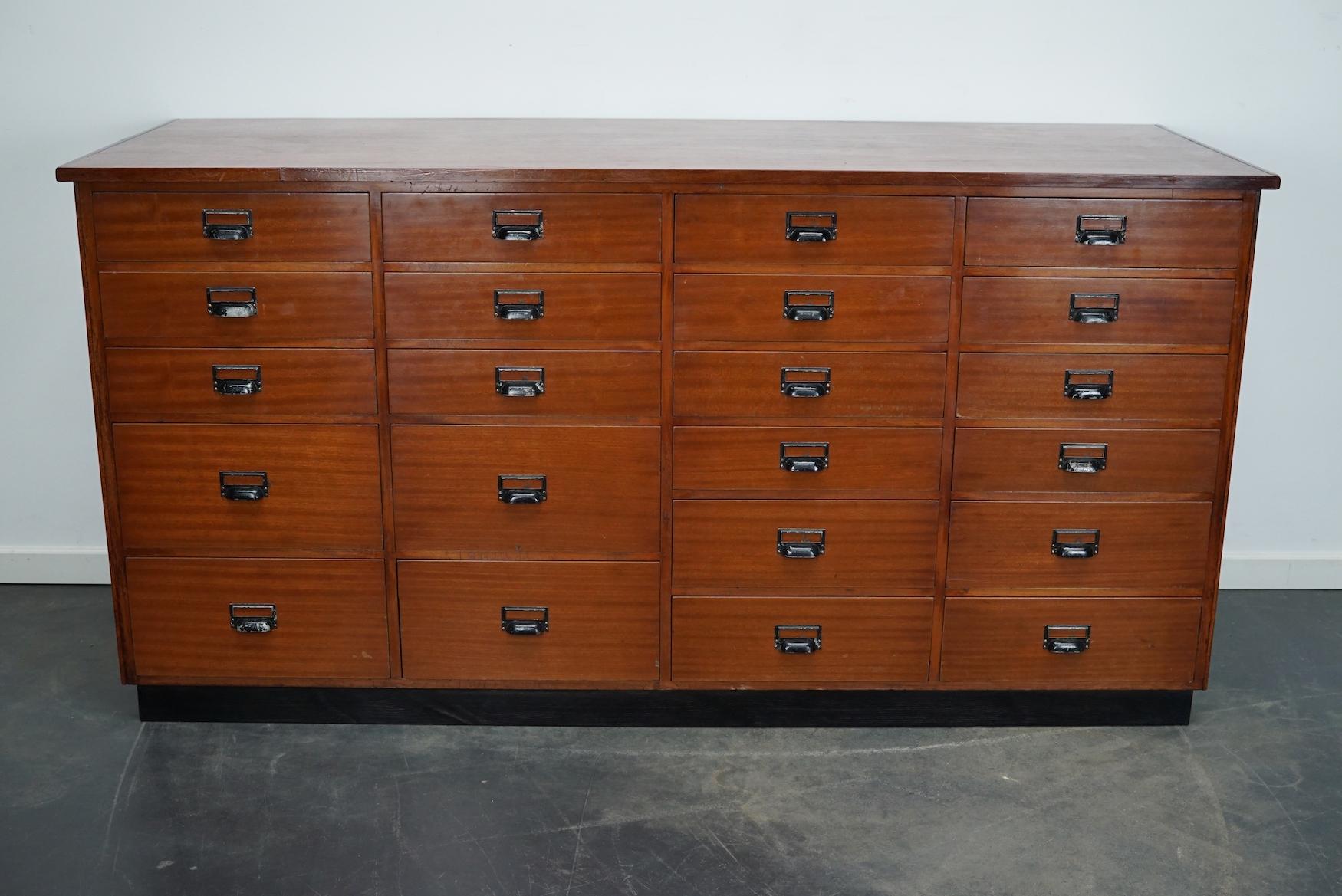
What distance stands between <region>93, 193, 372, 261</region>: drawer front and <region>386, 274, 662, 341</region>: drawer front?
0.46 feet

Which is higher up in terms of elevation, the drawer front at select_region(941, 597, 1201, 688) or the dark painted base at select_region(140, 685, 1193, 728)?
the drawer front at select_region(941, 597, 1201, 688)

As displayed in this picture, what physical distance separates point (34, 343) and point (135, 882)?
1.63 m

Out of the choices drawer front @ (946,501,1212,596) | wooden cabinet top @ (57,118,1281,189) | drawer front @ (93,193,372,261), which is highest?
wooden cabinet top @ (57,118,1281,189)

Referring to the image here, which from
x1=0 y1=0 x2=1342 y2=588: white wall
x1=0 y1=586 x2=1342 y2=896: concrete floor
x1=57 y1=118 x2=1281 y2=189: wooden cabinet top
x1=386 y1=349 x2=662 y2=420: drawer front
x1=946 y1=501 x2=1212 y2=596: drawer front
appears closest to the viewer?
x1=0 y1=586 x2=1342 y2=896: concrete floor

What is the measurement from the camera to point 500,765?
2.92 m

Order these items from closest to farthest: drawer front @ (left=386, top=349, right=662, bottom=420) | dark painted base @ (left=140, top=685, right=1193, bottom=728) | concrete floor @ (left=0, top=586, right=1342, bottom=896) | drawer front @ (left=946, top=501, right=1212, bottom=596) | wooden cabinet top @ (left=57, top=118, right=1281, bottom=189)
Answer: concrete floor @ (left=0, top=586, right=1342, bottom=896) < wooden cabinet top @ (left=57, top=118, right=1281, bottom=189) < drawer front @ (left=386, top=349, right=662, bottom=420) < drawer front @ (left=946, top=501, right=1212, bottom=596) < dark painted base @ (left=140, top=685, right=1193, bottom=728)

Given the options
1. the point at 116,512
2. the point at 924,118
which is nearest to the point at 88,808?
the point at 116,512

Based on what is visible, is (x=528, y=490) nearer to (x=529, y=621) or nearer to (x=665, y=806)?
(x=529, y=621)

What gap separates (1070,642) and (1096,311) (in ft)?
2.35

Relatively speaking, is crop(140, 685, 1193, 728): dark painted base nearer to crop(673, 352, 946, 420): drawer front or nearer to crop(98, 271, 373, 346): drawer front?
crop(673, 352, 946, 420): drawer front

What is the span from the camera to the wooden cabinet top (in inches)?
107

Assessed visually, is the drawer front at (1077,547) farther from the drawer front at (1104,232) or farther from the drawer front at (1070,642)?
the drawer front at (1104,232)

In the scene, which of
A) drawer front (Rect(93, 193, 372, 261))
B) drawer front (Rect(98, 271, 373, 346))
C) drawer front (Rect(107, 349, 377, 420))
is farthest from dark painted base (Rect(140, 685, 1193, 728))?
drawer front (Rect(93, 193, 372, 261))

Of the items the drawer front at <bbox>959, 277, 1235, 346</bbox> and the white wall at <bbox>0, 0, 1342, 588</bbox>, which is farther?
the white wall at <bbox>0, 0, 1342, 588</bbox>
